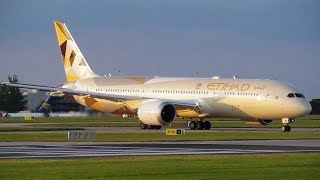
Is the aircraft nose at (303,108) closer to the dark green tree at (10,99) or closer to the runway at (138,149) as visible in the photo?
the runway at (138,149)

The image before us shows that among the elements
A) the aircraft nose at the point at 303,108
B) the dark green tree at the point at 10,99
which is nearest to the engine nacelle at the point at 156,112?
the aircraft nose at the point at 303,108

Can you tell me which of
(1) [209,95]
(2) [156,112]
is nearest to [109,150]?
(2) [156,112]

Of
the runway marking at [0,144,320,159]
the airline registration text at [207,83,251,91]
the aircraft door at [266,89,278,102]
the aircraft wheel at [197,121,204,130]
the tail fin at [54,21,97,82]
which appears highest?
the tail fin at [54,21,97,82]

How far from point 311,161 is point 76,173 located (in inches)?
418

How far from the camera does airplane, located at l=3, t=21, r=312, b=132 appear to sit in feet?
269

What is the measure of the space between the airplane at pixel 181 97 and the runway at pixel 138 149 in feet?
86.7

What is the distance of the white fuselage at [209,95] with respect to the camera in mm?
81625

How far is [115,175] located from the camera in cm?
3253

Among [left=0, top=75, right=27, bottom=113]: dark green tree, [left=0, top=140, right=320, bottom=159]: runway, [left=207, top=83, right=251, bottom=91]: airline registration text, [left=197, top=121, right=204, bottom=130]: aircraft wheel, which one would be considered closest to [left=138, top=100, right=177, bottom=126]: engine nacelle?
[left=197, top=121, right=204, bottom=130]: aircraft wheel

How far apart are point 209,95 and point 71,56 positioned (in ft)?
67.9

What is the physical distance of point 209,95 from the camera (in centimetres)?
8644

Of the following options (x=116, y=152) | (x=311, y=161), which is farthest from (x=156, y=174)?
(x=116, y=152)

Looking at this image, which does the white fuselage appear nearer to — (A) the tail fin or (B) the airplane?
(B) the airplane

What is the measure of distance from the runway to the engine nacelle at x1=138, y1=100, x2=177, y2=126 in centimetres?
2701
